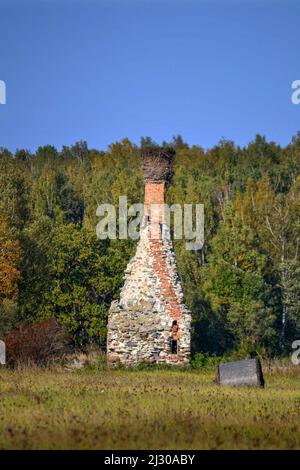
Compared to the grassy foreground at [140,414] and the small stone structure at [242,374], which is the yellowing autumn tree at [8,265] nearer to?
the grassy foreground at [140,414]

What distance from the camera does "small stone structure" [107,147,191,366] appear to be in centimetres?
3481

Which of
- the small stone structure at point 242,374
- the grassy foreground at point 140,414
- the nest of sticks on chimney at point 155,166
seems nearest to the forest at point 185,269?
the nest of sticks on chimney at point 155,166

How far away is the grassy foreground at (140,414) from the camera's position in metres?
15.5

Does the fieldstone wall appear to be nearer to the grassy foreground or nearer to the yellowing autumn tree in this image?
the grassy foreground

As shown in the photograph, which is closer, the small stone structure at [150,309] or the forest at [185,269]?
the small stone structure at [150,309]

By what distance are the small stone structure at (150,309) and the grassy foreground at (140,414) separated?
761 centimetres

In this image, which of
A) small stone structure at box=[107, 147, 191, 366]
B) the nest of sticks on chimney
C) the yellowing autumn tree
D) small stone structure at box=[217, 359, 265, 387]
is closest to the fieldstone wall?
small stone structure at box=[107, 147, 191, 366]

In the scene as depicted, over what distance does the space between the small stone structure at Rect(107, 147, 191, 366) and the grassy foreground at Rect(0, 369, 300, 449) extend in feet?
25.0

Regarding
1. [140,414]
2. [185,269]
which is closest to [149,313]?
[140,414]

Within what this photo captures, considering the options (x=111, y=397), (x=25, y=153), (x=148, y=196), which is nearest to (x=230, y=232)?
(x=148, y=196)

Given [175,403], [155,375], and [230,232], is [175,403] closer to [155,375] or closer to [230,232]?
[155,375]

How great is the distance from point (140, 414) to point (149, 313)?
1673 cm

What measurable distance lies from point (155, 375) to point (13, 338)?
5507 mm
